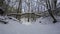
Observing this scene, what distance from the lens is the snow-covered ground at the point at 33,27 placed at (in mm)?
2253

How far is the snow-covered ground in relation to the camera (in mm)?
2253

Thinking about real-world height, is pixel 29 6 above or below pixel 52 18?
above

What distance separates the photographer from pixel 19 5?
2322 millimetres

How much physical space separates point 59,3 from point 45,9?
26cm

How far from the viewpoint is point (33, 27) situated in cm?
227

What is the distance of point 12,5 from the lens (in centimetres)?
230

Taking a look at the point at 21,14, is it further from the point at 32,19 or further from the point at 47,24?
the point at 47,24

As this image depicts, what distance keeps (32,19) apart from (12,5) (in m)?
0.43

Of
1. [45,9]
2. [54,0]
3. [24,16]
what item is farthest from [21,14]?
[54,0]

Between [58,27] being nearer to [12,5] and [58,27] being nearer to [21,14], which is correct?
[21,14]

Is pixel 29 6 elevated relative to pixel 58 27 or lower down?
elevated

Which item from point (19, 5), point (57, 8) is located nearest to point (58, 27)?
point (57, 8)

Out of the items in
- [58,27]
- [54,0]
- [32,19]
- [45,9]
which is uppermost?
[54,0]

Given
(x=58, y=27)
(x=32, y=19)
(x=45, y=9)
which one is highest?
(x=45, y=9)
